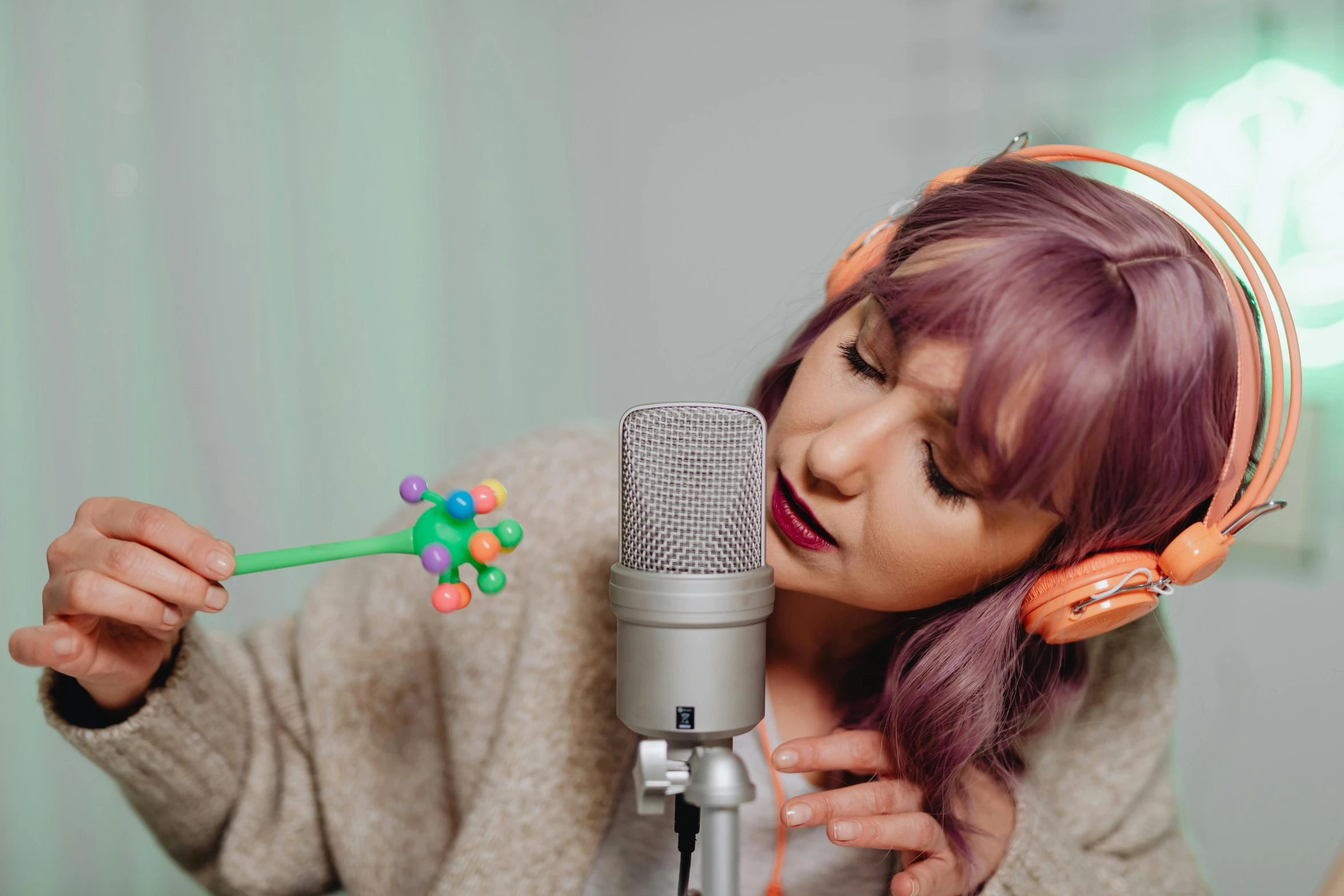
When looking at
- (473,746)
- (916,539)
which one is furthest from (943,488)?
(473,746)

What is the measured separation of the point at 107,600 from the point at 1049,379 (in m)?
0.73

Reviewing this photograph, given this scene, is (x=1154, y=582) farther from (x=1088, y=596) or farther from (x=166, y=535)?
(x=166, y=535)

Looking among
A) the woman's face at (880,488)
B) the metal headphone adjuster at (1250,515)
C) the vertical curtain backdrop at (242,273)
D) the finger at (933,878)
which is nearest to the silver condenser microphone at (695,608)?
the woman's face at (880,488)

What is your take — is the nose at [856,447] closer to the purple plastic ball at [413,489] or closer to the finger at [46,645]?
the purple plastic ball at [413,489]

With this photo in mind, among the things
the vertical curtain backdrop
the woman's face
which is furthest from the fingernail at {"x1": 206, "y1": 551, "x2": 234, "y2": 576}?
the vertical curtain backdrop

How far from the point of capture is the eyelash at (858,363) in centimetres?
85

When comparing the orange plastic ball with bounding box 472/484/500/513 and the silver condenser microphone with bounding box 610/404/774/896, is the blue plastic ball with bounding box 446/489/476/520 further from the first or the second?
the silver condenser microphone with bounding box 610/404/774/896

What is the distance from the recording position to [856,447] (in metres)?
0.78

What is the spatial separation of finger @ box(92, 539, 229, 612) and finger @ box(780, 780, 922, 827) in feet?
1.66

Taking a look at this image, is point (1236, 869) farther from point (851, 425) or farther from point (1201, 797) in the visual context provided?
point (851, 425)

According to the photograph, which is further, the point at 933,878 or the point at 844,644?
the point at 844,644

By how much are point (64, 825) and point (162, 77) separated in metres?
1.20

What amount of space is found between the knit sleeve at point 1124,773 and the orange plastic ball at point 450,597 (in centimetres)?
74

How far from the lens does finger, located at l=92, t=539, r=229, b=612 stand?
0.73m
